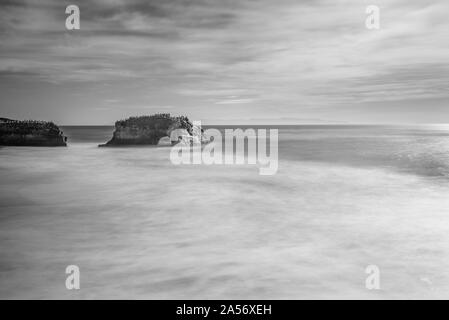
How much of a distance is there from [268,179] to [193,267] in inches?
566

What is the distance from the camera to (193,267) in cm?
727

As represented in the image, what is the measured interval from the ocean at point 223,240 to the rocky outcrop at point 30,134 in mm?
29131

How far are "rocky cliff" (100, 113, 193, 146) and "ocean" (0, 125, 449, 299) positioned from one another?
32583mm

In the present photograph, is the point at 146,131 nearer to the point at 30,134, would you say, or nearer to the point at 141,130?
the point at 141,130

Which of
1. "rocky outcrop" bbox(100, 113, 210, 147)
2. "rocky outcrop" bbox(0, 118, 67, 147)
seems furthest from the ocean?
A: "rocky outcrop" bbox(100, 113, 210, 147)

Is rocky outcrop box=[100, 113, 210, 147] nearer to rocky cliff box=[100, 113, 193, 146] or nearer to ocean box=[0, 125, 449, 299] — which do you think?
rocky cliff box=[100, 113, 193, 146]

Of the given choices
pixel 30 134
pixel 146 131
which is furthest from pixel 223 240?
pixel 146 131

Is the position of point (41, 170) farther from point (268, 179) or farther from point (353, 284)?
point (353, 284)

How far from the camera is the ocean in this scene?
638cm

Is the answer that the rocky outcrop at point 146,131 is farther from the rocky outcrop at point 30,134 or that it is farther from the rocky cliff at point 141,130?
the rocky outcrop at point 30,134

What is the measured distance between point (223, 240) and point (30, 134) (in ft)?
143

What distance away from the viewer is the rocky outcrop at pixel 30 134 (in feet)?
147
